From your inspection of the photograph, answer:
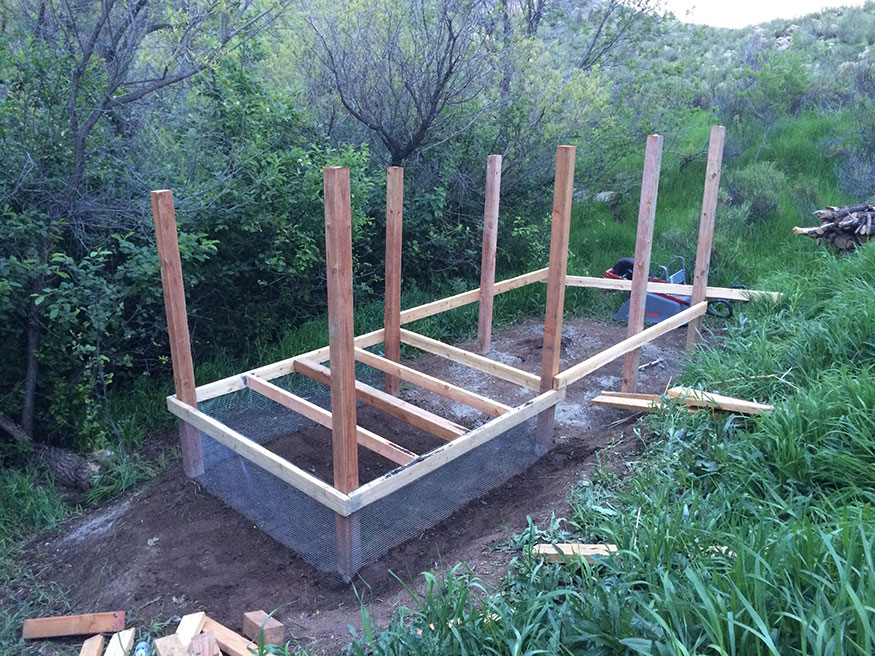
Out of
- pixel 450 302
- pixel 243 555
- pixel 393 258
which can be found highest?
pixel 393 258

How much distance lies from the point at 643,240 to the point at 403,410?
7.08ft

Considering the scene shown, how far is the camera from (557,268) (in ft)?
13.4

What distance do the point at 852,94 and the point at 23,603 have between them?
47.5 ft

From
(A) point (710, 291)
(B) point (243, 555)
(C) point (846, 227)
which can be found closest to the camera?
(B) point (243, 555)

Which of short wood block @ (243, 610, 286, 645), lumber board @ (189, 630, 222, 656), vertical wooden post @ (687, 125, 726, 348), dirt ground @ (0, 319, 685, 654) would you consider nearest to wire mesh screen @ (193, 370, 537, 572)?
dirt ground @ (0, 319, 685, 654)

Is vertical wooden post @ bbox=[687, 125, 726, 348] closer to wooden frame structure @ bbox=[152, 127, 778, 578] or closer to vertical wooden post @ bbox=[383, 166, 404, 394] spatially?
wooden frame structure @ bbox=[152, 127, 778, 578]

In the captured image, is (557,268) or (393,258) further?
(393,258)

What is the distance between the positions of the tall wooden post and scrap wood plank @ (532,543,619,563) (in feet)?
3.06

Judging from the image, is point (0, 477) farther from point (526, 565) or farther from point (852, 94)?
point (852, 94)

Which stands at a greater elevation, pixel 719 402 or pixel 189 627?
pixel 719 402

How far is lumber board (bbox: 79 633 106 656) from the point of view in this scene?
9.57 ft

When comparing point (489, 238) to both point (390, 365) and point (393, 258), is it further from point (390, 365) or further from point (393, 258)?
point (390, 365)

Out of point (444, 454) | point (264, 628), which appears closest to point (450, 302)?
point (444, 454)

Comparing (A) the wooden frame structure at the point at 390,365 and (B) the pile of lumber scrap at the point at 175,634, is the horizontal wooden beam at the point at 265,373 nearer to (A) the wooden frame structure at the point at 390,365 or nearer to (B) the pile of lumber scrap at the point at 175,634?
(A) the wooden frame structure at the point at 390,365
